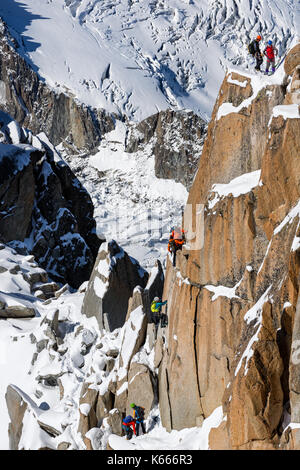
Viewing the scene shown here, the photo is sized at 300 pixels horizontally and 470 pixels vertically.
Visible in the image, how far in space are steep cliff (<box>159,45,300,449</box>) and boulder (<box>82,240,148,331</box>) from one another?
15.2m

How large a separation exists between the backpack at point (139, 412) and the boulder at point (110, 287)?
14.2 metres

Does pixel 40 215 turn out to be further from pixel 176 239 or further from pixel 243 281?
pixel 243 281

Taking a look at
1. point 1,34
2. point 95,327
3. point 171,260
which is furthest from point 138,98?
point 171,260

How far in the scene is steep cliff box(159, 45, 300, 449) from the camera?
14.6 metres

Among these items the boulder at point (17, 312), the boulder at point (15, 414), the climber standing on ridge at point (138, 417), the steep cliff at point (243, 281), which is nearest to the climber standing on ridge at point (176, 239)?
the steep cliff at point (243, 281)

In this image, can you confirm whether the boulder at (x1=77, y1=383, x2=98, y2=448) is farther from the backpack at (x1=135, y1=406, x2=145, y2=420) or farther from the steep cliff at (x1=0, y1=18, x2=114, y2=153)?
the steep cliff at (x1=0, y1=18, x2=114, y2=153)

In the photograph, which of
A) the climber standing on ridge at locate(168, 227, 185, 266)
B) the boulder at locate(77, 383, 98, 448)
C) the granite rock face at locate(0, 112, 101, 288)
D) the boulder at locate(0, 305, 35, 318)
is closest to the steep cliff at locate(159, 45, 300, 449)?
the climber standing on ridge at locate(168, 227, 185, 266)

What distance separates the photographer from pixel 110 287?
42.5m

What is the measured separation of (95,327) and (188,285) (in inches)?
732

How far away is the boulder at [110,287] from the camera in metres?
40.3

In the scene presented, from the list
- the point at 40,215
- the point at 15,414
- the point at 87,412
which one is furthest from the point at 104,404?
the point at 40,215

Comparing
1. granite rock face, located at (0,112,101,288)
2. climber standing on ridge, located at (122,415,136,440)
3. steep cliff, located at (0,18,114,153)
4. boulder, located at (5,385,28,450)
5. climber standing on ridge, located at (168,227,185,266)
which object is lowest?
boulder, located at (5,385,28,450)

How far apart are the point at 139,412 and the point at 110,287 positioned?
19072mm

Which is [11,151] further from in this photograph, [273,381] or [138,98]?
[138,98]
